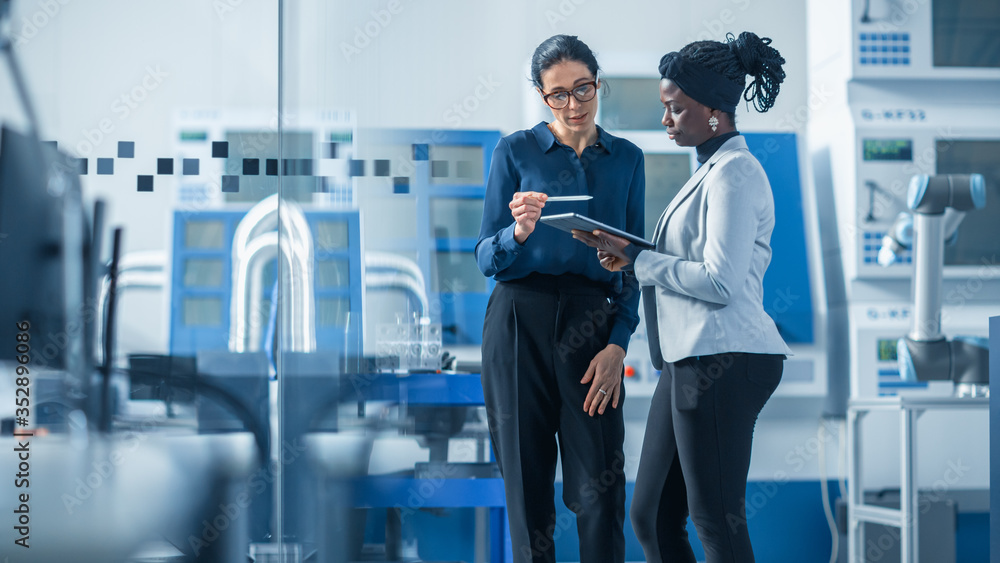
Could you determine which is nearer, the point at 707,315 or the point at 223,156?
the point at 707,315

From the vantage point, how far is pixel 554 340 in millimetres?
1435

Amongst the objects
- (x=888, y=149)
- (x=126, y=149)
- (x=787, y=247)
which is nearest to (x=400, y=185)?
(x=126, y=149)

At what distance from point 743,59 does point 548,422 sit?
28.9 inches

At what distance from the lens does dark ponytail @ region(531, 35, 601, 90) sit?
4.91ft

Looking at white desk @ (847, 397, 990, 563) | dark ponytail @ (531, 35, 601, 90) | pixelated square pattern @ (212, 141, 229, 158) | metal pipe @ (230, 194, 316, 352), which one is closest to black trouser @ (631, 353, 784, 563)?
dark ponytail @ (531, 35, 601, 90)

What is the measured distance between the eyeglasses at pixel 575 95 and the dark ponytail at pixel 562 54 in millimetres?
32

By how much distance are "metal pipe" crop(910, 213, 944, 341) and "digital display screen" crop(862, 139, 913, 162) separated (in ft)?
1.21

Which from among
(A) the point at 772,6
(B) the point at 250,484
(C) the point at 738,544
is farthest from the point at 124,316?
(A) the point at 772,6

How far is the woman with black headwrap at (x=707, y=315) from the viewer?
4.34 ft

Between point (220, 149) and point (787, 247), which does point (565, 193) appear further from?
point (787, 247)

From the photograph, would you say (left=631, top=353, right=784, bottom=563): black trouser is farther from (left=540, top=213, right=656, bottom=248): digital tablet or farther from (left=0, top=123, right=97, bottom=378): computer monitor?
(left=0, top=123, right=97, bottom=378): computer monitor

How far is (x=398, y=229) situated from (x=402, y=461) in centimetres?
66

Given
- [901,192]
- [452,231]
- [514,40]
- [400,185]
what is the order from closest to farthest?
[400,185], [452,231], [901,192], [514,40]

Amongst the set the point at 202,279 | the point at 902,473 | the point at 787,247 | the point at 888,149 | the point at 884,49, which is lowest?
the point at 902,473
